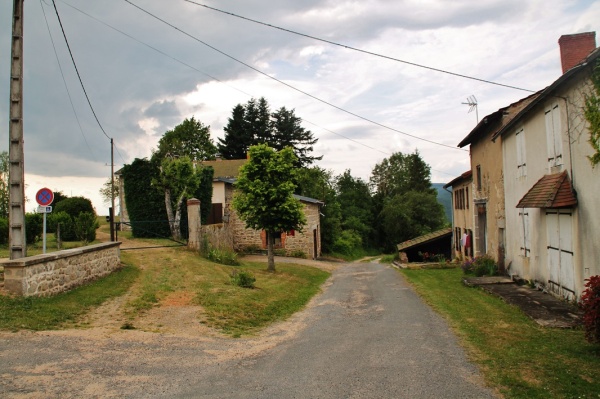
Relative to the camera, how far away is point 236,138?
60.3 meters

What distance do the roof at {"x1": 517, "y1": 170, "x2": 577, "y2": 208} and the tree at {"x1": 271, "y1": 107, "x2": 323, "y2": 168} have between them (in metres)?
47.8

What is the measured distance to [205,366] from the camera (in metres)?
6.84

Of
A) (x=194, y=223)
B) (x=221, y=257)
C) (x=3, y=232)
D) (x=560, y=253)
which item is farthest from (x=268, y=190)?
(x=560, y=253)

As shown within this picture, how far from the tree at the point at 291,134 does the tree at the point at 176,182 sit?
35.1 m

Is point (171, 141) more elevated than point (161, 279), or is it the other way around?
point (171, 141)

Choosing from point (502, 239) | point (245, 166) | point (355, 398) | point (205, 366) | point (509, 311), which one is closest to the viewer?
point (355, 398)

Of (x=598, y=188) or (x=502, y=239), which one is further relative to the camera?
(x=502, y=239)

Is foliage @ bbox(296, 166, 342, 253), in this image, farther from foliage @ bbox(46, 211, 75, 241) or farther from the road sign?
the road sign

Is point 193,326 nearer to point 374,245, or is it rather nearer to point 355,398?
point 355,398

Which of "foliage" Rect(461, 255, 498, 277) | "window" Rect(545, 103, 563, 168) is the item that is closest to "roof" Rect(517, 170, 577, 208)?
"window" Rect(545, 103, 563, 168)

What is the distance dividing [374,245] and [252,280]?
4648cm

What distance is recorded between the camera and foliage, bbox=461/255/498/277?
18.2 m

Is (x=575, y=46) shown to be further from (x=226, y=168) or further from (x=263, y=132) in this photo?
(x=263, y=132)

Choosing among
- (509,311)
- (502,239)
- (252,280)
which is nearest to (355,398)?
(509,311)
